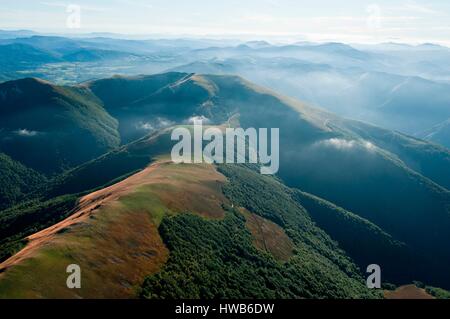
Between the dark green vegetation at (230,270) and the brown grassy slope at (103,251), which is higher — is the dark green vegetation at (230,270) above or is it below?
below

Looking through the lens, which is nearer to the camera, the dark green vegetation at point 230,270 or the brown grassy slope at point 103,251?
the brown grassy slope at point 103,251

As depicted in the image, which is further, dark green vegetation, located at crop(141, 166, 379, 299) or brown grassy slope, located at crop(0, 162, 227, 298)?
dark green vegetation, located at crop(141, 166, 379, 299)

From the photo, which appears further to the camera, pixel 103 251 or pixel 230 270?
pixel 230 270

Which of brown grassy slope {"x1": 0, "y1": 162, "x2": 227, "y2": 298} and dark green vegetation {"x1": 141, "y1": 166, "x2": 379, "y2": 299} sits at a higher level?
brown grassy slope {"x1": 0, "y1": 162, "x2": 227, "y2": 298}

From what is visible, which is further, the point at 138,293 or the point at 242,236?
the point at 242,236

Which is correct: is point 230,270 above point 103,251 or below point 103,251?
below
